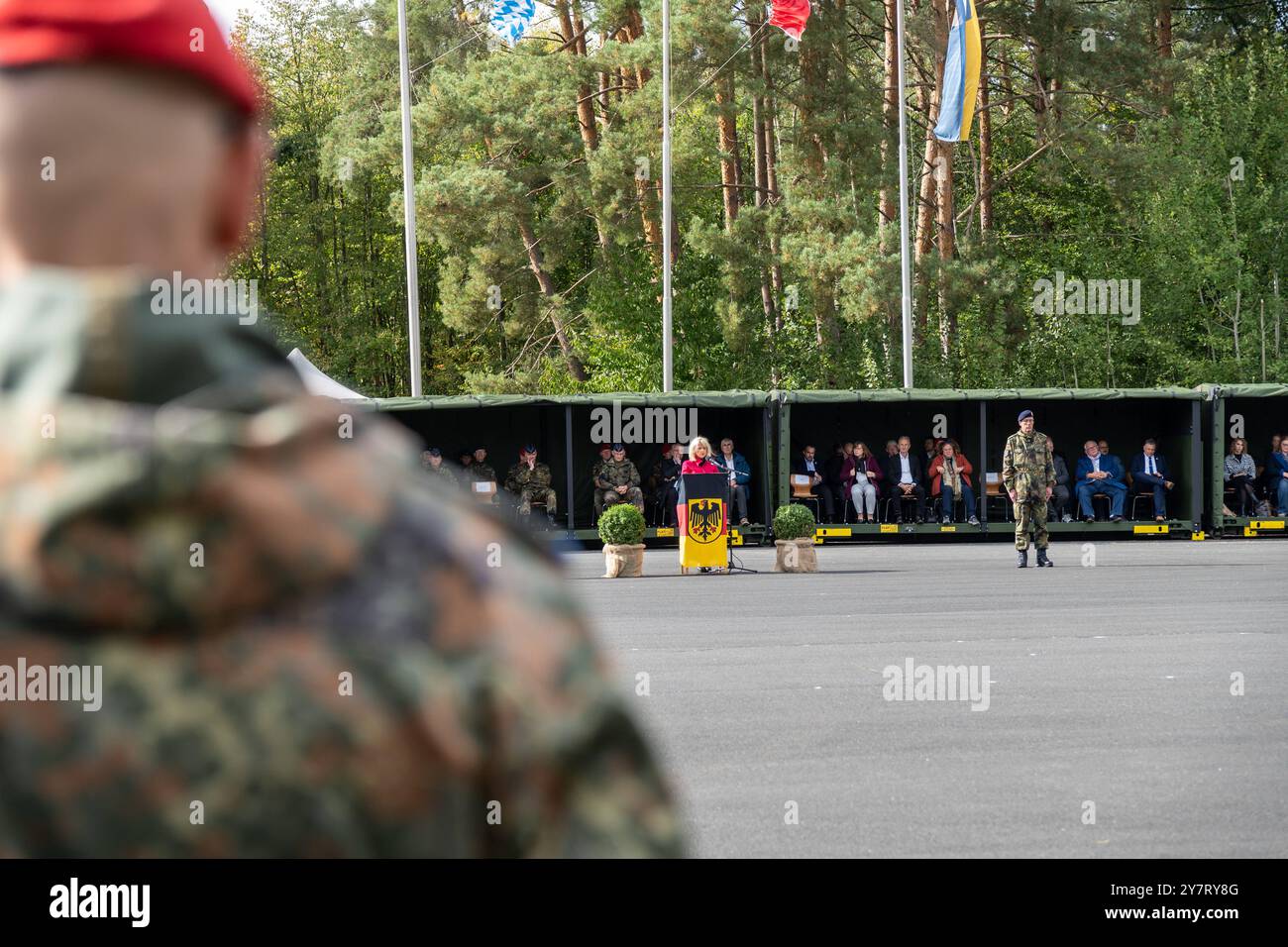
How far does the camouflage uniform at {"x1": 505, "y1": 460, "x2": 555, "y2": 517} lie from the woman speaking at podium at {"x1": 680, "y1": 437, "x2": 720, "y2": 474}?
8282 mm

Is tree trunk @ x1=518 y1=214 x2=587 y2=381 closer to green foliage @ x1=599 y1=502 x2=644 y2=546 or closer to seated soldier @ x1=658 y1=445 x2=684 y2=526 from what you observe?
seated soldier @ x1=658 y1=445 x2=684 y2=526

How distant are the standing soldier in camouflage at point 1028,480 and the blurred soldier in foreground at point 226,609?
2197cm

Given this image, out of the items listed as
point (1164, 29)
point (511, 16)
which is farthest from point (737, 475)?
point (1164, 29)

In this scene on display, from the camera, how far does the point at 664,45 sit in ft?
137

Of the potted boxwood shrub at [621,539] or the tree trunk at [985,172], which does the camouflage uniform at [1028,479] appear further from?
the tree trunk at [985,172]

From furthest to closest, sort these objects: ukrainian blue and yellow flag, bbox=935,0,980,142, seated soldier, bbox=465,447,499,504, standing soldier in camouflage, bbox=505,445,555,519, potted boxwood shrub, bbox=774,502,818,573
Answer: ukrainian blue and yellow flag, bbox=935,0,980,142 → standing soldier in camouflage, bbox=505,445,555,519 → seated soldier, bbox=465,447,499,504 → potted boxwood shrub, bbox=774,502,818,573

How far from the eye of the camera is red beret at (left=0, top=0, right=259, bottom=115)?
3.48ft

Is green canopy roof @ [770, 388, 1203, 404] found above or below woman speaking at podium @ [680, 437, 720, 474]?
above

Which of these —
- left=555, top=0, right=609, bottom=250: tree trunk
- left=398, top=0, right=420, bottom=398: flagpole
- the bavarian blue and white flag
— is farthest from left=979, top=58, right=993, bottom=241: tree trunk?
left=398, top=0, right=420, bottom=398: flagpole

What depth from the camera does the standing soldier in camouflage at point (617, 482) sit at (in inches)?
1182

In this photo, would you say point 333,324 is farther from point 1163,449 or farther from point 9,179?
point 9,179

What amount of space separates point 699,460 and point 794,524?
5.26 feet

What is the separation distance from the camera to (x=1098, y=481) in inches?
1228
